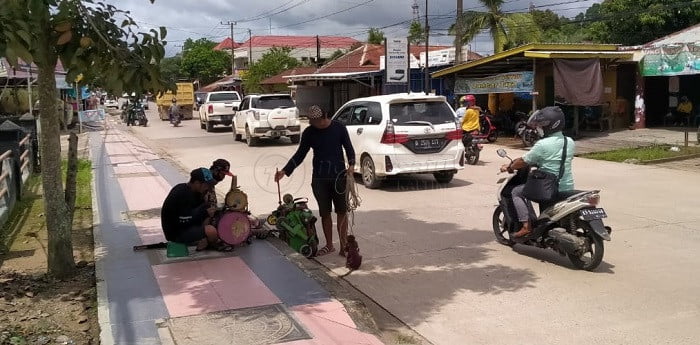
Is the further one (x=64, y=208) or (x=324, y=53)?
(x=324, y=53)

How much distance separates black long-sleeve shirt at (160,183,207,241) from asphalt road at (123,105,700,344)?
4.87 ft

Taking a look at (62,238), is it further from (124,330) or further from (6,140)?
(6,140)

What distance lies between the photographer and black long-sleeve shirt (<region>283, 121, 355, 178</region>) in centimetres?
691

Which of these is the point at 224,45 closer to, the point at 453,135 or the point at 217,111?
the point at 217,111

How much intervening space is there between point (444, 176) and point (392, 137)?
157 cm

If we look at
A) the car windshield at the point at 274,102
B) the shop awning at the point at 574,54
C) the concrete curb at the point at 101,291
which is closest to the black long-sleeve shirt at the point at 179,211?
the concrete curb at the point at 101,291

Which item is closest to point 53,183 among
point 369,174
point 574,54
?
point 369,174

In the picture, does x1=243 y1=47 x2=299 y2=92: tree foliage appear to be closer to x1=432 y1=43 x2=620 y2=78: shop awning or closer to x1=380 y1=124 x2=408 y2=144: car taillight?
x1=432 y1=43 x2=620 y2=78: shop awning

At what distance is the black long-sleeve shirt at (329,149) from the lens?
6.91 metres

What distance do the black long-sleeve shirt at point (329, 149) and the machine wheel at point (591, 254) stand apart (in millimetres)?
2412

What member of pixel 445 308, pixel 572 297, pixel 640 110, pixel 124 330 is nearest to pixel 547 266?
pixel 572 297

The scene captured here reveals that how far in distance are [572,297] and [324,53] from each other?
8320 cm

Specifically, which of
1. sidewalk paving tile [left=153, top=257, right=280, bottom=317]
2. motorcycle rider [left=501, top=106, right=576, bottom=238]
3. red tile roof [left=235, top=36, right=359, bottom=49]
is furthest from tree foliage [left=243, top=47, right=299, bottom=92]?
motorcycle rider [left=501, top=106, right=576, bottom=238]

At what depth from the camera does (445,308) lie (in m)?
5.41
